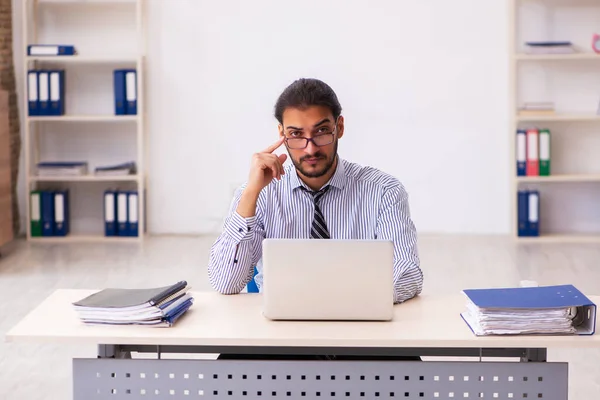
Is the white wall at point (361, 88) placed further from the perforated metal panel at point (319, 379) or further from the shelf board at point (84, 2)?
the perforated metal panel at point (319, 379)

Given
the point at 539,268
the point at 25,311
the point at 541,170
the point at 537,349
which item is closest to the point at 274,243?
the point at 537,349

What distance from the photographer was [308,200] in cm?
290

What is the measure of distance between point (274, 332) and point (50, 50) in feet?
15.7

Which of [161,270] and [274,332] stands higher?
[274,332]

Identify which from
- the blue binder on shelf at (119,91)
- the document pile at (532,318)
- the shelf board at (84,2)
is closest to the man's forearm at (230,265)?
the document pile at (532,318)

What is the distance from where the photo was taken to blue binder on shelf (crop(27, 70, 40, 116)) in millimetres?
6672

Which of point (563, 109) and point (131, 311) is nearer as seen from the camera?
point (131, 311)

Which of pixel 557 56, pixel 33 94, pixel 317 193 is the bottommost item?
pixel 317 193

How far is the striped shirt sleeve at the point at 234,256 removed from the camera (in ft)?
8.82

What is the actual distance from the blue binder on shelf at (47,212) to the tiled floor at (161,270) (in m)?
0.18

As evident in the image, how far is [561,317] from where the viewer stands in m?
2.20

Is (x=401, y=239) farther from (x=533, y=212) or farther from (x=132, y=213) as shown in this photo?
(x=132, y=213)

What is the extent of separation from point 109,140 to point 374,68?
6.54 ft

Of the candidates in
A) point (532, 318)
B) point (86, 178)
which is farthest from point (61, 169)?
point (532, 318)
